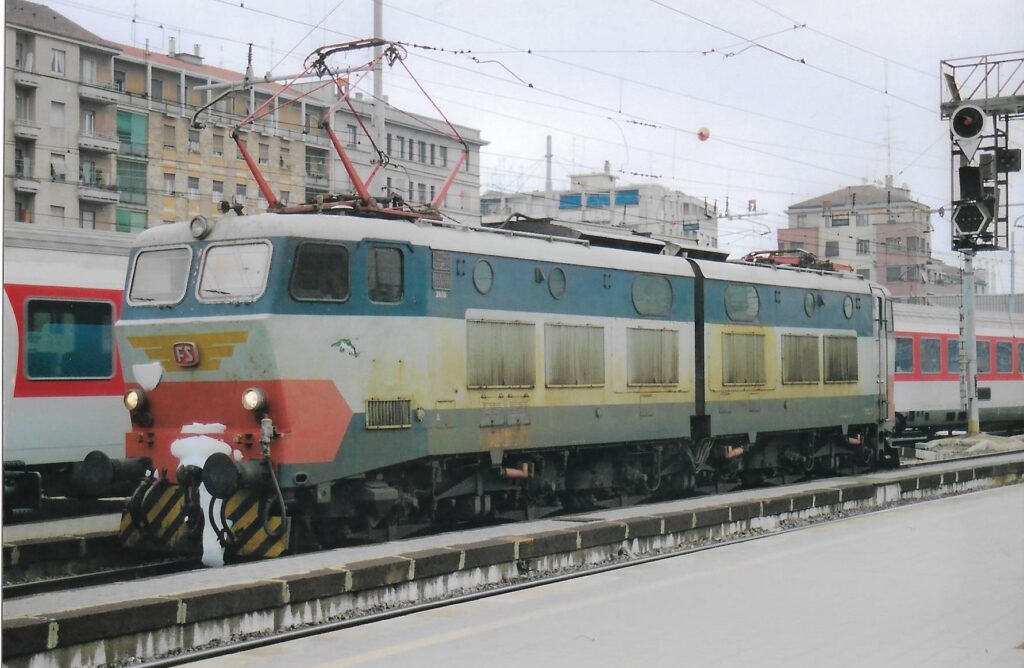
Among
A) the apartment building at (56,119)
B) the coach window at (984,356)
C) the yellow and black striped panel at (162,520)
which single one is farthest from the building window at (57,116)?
the coach window at (984,356)

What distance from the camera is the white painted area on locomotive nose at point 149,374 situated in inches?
537

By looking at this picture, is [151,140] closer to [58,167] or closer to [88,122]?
[88,122]

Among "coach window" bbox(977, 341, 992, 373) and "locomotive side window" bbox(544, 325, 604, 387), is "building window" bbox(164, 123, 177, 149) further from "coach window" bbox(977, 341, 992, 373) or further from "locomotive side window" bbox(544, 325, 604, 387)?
"coach window" bbox(977, 341, 992, 373)

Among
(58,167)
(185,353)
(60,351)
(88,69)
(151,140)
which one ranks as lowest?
(185,353)

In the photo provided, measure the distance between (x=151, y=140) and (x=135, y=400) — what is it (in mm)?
9457

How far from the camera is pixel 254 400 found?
12.8m

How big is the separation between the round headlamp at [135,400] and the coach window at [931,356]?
85.2 feet

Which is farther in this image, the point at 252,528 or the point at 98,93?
the point at 98,93

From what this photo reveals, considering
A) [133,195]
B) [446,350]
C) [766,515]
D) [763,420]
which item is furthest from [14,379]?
[763,420]

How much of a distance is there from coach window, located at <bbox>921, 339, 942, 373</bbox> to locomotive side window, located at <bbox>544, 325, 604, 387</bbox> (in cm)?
2034

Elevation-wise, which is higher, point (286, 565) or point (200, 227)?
point (200, 227)

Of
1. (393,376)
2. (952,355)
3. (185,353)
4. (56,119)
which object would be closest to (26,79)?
(185,353)

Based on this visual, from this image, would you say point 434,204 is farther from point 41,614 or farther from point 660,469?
point 41,614

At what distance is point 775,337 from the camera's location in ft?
68.7
